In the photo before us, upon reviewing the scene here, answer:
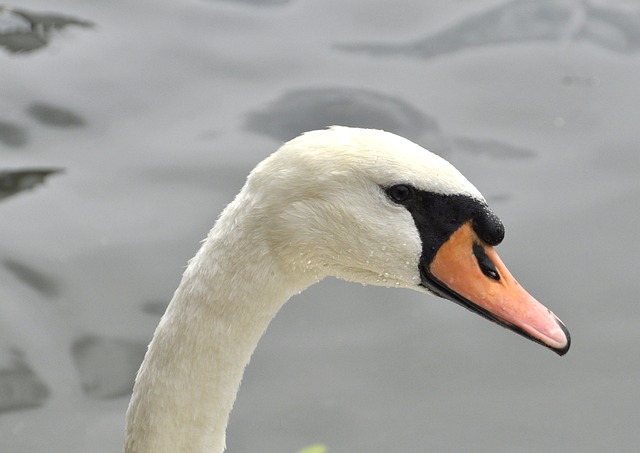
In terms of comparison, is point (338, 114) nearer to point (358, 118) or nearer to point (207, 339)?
point (358, 118)

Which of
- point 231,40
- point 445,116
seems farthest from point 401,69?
point 231,40

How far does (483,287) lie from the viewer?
12.0 feet

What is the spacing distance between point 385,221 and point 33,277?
3132mm

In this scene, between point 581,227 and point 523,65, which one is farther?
point 523,65

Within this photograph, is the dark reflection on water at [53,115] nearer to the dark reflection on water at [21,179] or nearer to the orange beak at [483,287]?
the dark reflection on water at [21,179]

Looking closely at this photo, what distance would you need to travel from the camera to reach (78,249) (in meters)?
6.38

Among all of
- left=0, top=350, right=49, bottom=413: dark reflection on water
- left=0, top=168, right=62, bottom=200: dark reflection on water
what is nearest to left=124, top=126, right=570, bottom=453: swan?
left=0, top=350, right=49, bottom=413: dark reflection on water

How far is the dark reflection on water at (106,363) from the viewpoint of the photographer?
575 centimetres

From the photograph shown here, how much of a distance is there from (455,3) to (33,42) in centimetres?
294

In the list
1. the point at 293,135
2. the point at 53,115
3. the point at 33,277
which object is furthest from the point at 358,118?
the point at 33,277

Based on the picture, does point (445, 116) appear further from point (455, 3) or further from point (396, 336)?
point (396, 336)

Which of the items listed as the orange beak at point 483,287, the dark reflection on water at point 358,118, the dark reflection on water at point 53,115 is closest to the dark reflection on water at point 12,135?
the dark reflection on water at point 53,115

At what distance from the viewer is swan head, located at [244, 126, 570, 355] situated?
3.45 m

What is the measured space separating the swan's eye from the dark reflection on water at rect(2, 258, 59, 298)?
3.11 meters
